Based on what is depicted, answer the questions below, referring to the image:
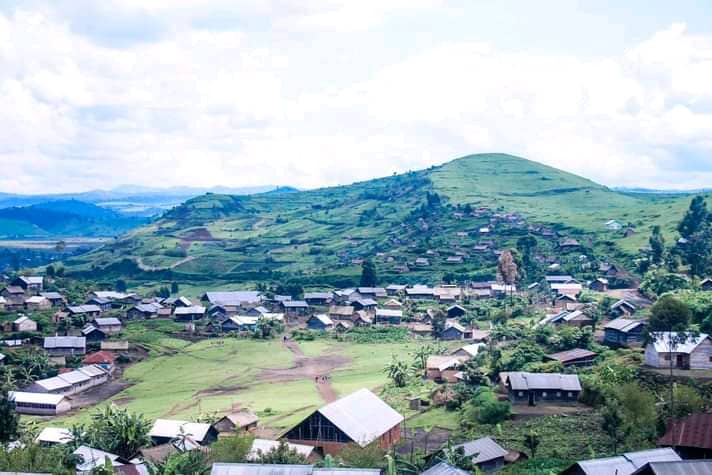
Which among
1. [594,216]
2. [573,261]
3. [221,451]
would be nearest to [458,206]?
[594,216]

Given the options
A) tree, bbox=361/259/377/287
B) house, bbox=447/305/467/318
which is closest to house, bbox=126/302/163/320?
tree, bbox=361/259/377/287

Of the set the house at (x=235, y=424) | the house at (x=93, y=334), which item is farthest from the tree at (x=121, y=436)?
the house at (x=93, y=334)

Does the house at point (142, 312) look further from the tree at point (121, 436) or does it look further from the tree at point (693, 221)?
the tree at point (693, 221)

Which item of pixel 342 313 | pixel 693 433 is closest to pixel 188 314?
pixel 342 313

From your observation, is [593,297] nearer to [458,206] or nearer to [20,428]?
[20,428]

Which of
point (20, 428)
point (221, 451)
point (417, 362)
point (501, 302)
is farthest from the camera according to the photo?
point (501, 302)

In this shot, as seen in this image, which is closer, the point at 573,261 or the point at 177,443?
the point at 177,443

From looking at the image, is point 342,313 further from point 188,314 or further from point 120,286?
point 120,286
